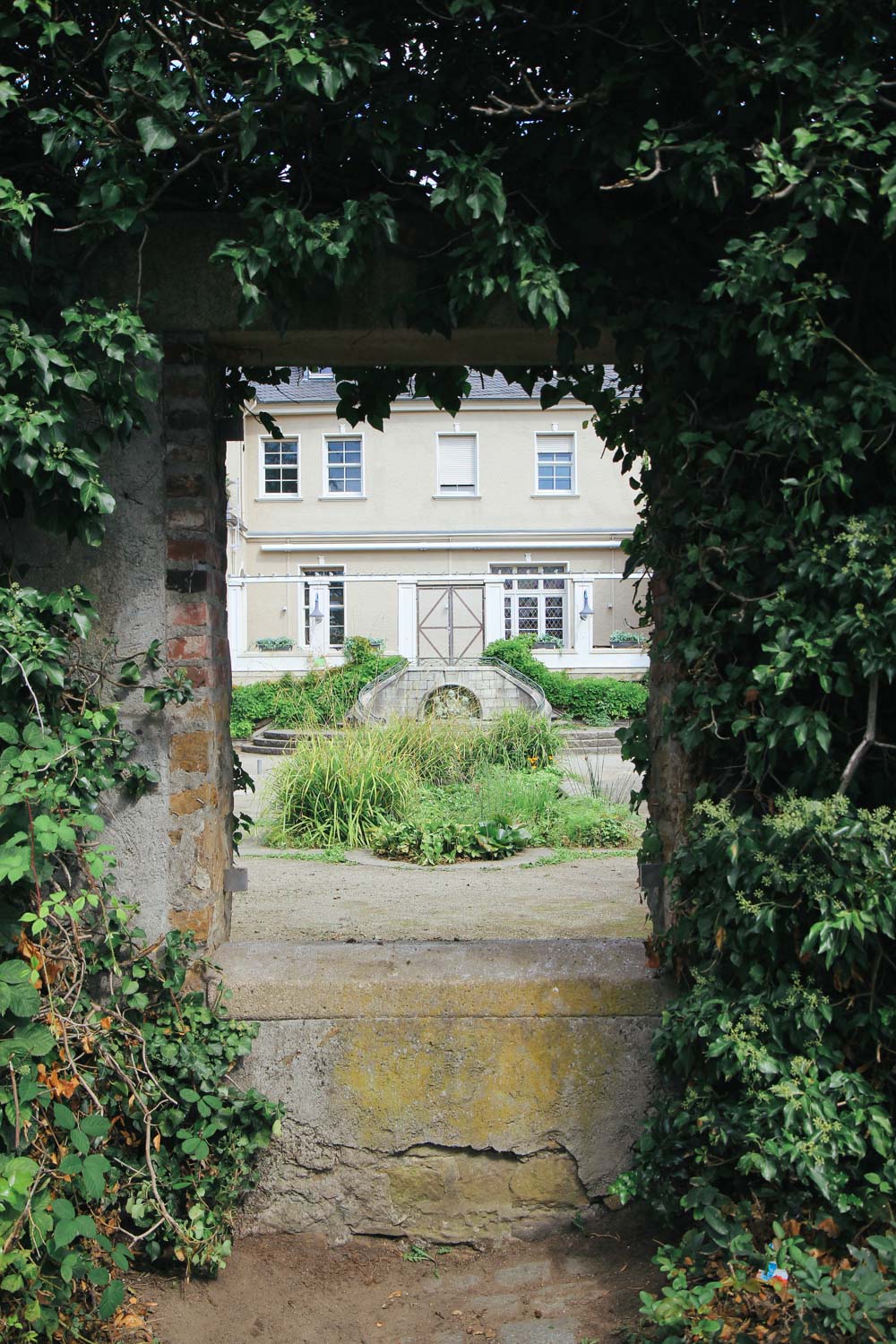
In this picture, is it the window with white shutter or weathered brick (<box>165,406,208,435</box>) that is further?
the window with white shutter

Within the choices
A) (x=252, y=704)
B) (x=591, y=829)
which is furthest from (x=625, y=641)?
(x=591, y=829)

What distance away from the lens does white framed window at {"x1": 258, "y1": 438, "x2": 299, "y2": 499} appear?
23.7 meters

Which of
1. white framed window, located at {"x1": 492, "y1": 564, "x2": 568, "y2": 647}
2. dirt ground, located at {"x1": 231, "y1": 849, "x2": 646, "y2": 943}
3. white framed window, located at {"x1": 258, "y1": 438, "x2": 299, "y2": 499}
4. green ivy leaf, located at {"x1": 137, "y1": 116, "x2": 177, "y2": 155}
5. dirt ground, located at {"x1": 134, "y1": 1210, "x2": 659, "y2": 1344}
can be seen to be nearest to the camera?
green ivy leaf, located at {"x1": 137, "y1": 116, "x2": 177, "y2": 155}

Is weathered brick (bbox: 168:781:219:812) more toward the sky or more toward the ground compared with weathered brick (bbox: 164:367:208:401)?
more toward the ground

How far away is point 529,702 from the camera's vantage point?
53.2 ft

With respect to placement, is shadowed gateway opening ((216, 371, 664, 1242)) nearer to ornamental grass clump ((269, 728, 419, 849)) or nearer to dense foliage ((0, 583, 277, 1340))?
ornamental grass clump ((269, 728, 419, 849))

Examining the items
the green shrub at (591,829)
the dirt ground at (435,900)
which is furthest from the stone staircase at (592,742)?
the dirt ground at (435,900)

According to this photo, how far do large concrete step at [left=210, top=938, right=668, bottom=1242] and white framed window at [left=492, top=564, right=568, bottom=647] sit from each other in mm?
20376

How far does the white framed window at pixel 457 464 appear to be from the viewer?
77.3 feet

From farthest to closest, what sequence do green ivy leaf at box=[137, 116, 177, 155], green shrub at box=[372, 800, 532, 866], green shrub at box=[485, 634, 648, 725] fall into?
green shrub at box=[485, 634, 648, 725] < green shrub at box=[372, 800, 532, 866] < green ivy leaf at box=[137, 116, 177, 155]

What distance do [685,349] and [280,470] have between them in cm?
2203

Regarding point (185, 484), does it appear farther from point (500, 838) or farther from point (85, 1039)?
point (500, 838)

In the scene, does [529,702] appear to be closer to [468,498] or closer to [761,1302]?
[468,498]

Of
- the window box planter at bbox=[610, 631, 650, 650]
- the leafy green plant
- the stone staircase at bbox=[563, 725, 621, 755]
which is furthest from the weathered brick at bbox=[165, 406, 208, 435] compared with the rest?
the window box planter at bbox=[610, 631, 650, 650]
